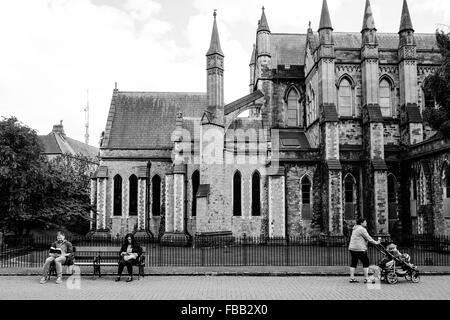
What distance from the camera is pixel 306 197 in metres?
31.4

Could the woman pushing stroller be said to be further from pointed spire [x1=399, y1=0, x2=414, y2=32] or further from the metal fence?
pointed spire [x1=399, y1=0, x2=414, y2=32]

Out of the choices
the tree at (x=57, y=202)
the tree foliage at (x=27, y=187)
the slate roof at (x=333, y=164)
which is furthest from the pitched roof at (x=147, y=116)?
the slate roof at (x=333, y=164)

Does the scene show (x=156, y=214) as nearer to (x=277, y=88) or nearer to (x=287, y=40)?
(x=277, y=88)

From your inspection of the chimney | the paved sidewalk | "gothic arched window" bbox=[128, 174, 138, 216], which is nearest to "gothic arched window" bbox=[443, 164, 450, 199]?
the paved sidewalk

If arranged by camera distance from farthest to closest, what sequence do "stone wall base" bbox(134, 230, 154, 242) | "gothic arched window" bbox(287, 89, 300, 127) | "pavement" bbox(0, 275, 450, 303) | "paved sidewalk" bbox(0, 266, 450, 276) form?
"gothic arched window" bbox(287, 89, 300, 127)
"stone wall base" bbox(134, 230, 154, 242)
"paved sidewalk" bbox(0, 266, 450, 276)
"pavement" bbox(0, 275, 450, 303)

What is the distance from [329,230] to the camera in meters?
28.8

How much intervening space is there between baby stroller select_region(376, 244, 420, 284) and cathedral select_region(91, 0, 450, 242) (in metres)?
13.2

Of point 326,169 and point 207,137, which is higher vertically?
point 207,137

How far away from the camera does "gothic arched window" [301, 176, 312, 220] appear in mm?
31078

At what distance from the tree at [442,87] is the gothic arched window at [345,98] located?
587 inches

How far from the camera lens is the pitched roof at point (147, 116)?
37.3m

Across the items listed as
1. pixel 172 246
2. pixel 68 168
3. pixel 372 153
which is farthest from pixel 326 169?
pixel 68 168

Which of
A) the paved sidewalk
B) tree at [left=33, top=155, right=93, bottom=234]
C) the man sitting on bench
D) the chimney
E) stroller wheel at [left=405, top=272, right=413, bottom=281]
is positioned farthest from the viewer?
the chimney

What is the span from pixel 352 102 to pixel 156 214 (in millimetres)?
16880
